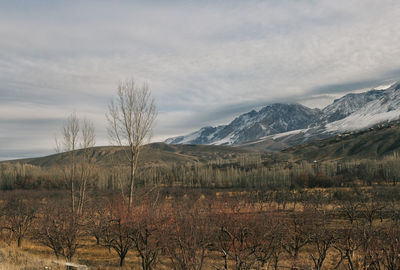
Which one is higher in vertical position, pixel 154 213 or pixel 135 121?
pixel 135 121

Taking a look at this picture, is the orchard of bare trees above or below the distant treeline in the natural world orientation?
above

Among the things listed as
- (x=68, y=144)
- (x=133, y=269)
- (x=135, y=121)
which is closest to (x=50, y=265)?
(x=133, y=269)

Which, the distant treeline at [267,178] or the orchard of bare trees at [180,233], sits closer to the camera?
the orchard of bare trees at [180,233]

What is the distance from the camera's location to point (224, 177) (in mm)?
141000

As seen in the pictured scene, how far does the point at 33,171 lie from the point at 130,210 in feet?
591

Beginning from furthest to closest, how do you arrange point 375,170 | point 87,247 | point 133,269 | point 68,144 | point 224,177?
1. point 224,177
2. point 375,170
3. point 68,144
4. point 87,247
5. point 133,269

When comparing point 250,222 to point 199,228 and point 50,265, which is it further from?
point 50,265

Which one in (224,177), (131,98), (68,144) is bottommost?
(224,177)

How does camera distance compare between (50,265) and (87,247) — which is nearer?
(50,265)

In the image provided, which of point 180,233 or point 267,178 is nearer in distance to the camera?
point 180,233

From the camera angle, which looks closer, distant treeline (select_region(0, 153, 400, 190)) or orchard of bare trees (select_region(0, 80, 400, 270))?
orchard of bare trees (select_region(0, 80, 400, 270))

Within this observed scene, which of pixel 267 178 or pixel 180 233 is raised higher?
pixel 180 233

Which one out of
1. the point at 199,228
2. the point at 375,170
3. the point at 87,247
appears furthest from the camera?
the point at 375,170

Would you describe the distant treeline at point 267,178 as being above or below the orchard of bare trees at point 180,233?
below
